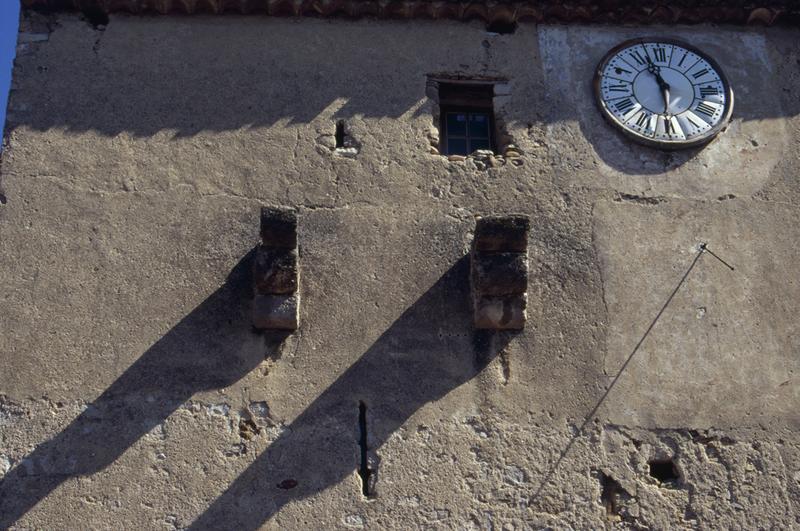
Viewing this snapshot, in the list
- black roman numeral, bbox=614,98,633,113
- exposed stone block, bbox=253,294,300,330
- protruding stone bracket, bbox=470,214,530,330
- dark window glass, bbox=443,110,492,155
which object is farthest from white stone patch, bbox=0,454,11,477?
black roman numeral, bbox=614,98,633,113

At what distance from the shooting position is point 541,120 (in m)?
7.80

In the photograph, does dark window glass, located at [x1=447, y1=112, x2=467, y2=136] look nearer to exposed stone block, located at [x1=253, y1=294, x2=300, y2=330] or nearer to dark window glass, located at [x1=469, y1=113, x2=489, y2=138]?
dark window glass, located at [x1=469, y1=113, x2=489, y2=138]

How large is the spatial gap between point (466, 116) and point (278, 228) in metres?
2.02

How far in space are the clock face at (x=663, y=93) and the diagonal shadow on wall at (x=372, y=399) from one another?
1.70 m

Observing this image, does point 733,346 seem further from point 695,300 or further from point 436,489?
point 436,489

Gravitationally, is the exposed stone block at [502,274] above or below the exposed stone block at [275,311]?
above

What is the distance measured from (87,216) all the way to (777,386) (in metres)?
4.55

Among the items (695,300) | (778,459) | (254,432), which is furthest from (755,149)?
(254,432)

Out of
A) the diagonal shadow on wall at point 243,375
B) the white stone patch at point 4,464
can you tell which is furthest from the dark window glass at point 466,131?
the white stone patch at point 4,464

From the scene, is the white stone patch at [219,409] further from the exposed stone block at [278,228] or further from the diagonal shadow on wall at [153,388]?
the exposed stone block at [278,228]

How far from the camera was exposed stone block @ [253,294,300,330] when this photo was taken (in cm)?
681

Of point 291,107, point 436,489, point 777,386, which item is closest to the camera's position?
point 436,489

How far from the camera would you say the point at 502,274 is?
6840 mm

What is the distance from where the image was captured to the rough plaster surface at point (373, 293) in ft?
21.3
